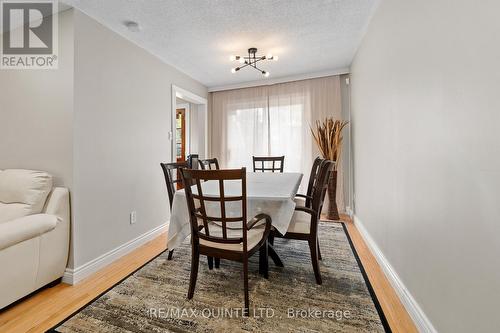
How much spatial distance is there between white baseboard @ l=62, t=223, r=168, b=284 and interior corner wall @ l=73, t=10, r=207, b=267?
0.05 m

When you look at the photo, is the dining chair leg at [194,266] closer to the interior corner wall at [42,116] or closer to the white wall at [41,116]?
the interior corner wall at [42,116]

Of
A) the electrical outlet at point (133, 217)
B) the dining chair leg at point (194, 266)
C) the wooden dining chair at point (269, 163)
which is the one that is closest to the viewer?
the dining chair leg at point (194, 266)

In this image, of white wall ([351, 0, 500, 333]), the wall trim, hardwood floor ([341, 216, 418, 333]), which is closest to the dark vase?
hardwood floor ([341, 216, 418, 333])

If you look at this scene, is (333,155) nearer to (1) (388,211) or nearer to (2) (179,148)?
(1) (388,211)

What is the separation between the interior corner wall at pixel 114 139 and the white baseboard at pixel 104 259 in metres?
0.05

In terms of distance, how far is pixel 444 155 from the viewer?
3.77 feet

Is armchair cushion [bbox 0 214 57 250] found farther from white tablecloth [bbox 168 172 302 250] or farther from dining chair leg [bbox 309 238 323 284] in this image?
dining chair leg [bbox 309 238 323 284]

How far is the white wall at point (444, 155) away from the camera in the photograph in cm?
87

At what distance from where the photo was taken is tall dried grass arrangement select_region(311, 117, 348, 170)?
137 inches

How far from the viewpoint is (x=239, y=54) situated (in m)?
3.15

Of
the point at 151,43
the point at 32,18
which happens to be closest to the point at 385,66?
the point at 151,43

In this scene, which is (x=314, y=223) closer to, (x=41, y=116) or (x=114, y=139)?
(x=114, y=139)

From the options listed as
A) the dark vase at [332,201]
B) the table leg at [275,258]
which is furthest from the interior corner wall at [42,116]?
the dark vase at [332,201]

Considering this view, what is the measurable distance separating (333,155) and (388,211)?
5.37 feet
